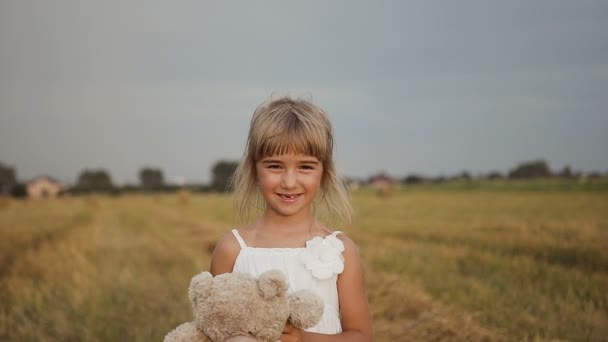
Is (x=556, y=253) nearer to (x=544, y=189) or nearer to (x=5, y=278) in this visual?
(x=5, y=278)

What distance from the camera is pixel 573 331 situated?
3.84 metres

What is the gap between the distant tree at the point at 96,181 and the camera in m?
60.5

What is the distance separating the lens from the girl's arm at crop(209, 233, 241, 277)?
2285 millimetres

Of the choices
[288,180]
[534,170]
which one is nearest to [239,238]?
[288,180]

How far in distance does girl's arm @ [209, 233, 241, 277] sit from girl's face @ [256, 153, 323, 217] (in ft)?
0.66

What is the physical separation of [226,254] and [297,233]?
28cm

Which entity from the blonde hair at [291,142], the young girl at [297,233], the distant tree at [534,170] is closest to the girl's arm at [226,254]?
the young girl at [297,233]

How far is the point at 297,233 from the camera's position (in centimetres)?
230

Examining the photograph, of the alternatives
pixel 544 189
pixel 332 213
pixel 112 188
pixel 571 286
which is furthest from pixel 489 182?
pixel 332 213

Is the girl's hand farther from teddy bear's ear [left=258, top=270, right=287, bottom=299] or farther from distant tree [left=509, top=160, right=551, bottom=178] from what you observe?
distant tree [left=509, top=160, right=551, bottom=178]

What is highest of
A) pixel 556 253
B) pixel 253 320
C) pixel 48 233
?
pixel 253 320

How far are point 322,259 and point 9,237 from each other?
377 inches

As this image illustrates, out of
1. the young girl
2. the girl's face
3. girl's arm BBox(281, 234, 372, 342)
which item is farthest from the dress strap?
girl's arm BBox(281, 234, 372, 342)

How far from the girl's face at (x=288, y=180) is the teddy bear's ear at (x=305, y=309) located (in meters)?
0.47
